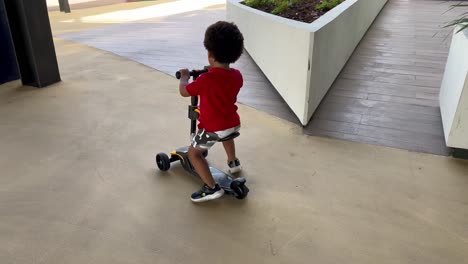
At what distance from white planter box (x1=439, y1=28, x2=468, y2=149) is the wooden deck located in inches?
7.2

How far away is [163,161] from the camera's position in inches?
115

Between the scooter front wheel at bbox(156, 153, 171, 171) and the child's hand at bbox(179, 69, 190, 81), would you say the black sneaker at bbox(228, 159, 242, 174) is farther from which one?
the child's hand at bbox(179, 69, 190, 81)

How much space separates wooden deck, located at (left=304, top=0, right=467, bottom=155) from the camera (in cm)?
352

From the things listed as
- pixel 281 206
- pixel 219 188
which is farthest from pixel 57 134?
pixel 281 206

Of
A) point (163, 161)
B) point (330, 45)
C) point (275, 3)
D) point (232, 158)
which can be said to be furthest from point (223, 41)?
point (275, 3)

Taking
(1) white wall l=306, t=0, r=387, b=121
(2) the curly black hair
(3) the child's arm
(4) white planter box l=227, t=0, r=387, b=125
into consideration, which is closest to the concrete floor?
(4) white planter box l=227, t=0, r=387, b=125

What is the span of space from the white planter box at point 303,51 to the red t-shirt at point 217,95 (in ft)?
3.91

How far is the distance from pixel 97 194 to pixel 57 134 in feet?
3.87

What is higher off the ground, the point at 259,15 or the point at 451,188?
the point at 259,15

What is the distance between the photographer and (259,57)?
531cm

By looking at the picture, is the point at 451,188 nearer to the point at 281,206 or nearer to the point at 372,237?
the point at 372,237

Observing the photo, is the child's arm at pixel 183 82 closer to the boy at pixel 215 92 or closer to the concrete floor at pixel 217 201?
the boy at pixel 215 92

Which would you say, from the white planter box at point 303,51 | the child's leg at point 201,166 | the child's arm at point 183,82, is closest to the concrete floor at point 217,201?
the child's leg at point 201,166

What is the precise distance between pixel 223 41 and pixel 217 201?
1.05 m
